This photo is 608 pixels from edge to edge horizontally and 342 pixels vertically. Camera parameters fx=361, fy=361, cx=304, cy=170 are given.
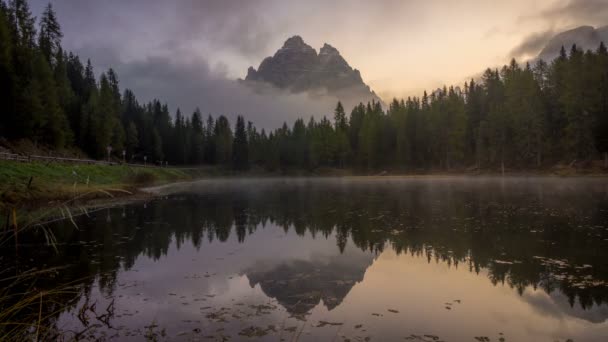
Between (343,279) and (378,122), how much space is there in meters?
93.9

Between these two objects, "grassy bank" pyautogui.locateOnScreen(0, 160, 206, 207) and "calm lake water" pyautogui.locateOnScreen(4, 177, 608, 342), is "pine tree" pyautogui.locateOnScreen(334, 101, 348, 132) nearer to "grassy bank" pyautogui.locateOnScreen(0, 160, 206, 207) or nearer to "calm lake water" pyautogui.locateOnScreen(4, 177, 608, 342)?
"grassy bank" pyautogui.locateOnScreen(0, 160, 206, 207)

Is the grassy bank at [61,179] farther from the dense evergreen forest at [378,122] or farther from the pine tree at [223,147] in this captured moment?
the pine tree at [223,147]

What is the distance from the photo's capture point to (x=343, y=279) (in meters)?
10.5

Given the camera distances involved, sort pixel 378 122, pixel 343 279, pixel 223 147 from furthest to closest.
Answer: pixel 223 147, pixel 378 122, pixel 343 279

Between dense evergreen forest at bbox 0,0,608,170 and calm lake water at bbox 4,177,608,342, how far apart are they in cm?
4714

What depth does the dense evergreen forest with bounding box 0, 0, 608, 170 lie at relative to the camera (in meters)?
54.9

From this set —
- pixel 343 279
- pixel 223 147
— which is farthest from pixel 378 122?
pixel 343 279

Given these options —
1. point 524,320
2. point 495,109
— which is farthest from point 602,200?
point 495,109

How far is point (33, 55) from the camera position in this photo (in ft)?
197

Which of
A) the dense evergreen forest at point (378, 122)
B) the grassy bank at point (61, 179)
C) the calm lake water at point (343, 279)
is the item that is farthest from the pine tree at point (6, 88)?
the calm lake water at point (343, 279)

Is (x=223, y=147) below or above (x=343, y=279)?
above

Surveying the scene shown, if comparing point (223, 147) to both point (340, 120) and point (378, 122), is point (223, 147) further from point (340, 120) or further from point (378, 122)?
point (378, 122)

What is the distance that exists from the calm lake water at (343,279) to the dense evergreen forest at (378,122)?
47135 millimetres

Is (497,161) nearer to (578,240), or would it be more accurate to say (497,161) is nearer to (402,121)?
(402,121)
